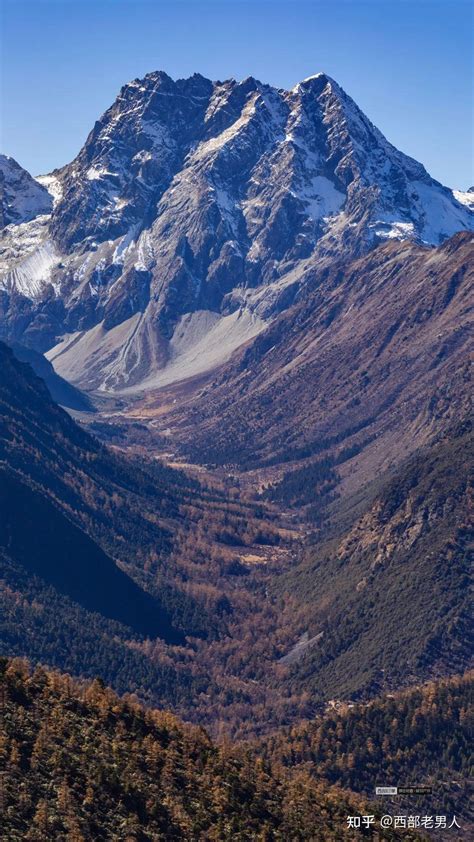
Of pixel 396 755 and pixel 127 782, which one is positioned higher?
pixel 396 755

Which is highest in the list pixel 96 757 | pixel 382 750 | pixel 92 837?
pixel 382 750

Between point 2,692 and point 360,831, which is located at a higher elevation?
point 2,692

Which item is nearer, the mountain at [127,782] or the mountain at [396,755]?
the mountain at [127,782]

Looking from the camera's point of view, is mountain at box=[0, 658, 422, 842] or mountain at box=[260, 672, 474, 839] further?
mountain at box=[260, 672, 474, 839]

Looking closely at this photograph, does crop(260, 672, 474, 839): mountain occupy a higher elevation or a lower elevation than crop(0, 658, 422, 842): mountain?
higher

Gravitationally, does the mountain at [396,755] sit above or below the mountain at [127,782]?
above

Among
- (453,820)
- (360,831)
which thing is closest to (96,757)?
(360,831)

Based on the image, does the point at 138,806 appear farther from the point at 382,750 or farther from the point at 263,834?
the point at 382,750

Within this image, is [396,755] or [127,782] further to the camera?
[396,755]
